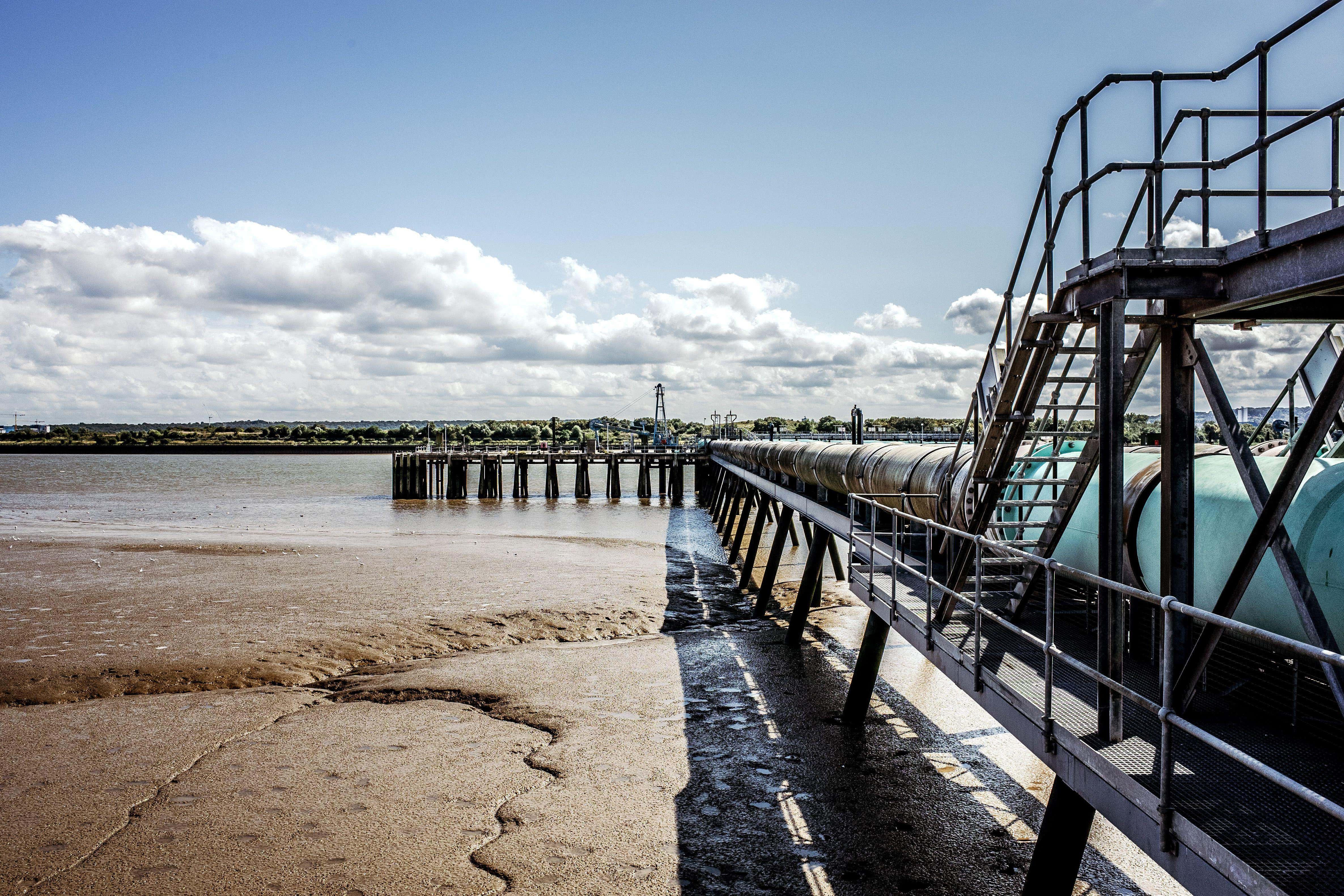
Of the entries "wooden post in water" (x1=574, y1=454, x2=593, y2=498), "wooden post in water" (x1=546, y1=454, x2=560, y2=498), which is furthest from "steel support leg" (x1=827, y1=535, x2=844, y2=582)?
"wooden post in water" (x1=574, y1=454, x2=593, y2=498)

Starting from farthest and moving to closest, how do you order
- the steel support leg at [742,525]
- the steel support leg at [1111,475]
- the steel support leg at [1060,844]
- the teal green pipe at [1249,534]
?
the steel support leg at [742,525] < the teal green pipe at [1249,534] < the steel support leg at [1060,844] < the steel support leg at [1111,475]

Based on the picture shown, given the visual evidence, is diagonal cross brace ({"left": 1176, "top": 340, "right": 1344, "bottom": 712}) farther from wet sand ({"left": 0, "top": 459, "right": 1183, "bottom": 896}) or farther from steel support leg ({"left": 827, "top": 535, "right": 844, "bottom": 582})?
steel support leg ({"left": 827, "top": 535, "right": 844, "bottom": 582})

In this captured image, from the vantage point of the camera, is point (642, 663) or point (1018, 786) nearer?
point (1018, 786)

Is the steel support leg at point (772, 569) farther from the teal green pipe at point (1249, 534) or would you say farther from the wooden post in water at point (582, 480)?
the wooden post in water at point (582, 480)

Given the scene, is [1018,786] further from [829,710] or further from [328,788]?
[328,788]

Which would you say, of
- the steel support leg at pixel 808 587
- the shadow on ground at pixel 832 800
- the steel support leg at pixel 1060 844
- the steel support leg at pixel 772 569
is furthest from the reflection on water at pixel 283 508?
the steel support leg at pixel 1060 844

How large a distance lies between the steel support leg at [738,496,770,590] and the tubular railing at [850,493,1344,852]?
31.6 feet

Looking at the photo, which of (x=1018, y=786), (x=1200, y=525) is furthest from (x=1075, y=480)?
(x=1018, y=786)

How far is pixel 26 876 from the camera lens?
5.91 metres

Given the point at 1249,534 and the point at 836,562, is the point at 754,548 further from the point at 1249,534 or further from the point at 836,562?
the point at 1249,534

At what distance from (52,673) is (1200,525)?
12831 millimetres

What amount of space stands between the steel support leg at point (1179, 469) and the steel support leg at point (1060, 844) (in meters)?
1.06

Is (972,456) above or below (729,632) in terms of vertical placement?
above

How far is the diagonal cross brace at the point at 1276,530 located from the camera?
387 centimetres
